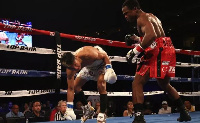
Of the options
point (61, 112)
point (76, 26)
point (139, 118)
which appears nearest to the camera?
point (139, 118)

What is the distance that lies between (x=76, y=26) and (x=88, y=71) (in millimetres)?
8494

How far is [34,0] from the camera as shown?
10539mm

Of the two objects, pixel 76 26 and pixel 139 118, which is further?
pixel 76 26

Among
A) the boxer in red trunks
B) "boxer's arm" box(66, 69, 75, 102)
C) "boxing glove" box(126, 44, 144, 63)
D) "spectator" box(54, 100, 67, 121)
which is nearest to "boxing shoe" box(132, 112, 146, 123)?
the boxer in red trunks

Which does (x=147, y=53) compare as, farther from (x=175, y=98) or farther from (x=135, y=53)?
(x=175, y=98)

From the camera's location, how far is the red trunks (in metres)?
2.33

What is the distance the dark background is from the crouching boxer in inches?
276

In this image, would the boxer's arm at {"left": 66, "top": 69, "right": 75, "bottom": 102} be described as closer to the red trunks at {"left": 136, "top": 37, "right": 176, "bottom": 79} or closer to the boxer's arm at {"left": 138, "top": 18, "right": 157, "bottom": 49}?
the red trunks at {"left": 136, "top": 37, "right": 176, "bottom": 79}

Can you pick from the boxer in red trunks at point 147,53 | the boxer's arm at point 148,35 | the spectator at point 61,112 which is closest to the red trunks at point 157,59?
the boxer in red trunks at point 147,53

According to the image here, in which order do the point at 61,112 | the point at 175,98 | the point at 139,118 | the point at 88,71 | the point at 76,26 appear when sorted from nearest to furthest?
1. the point at 139,118
2. the point at 175,98
3. the point at 88,71
4. the point at 61,112
5. the point at 76,26

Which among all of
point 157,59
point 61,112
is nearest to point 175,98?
point 157,59

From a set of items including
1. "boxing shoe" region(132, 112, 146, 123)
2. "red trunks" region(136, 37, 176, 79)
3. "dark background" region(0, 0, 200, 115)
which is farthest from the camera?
"dark background" region(0, 0, 200, 115)

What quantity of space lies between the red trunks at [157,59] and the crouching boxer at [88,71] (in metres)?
0.31

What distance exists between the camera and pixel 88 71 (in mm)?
3037
